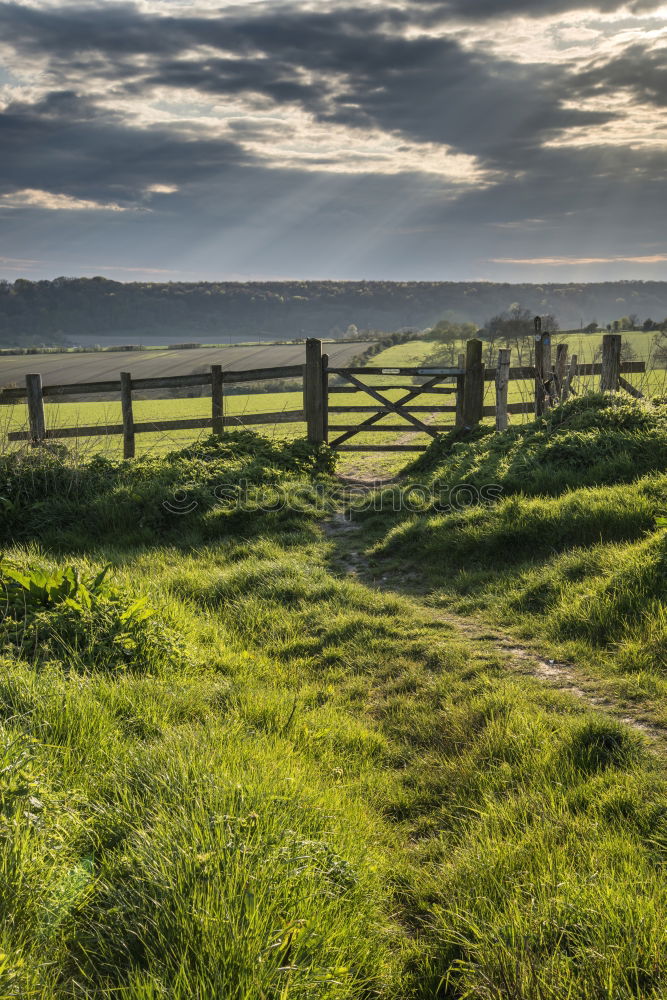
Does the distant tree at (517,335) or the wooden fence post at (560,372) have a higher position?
the distant tree at (517,335)

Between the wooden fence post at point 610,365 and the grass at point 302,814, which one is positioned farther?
the wooden fence post at point 610,365

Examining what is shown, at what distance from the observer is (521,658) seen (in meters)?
5.45

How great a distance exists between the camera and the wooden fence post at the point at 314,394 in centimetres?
1422

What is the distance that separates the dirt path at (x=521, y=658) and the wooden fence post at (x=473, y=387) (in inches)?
264

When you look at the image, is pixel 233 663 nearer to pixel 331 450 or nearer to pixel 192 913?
pixel 192 913

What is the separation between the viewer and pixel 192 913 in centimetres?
217

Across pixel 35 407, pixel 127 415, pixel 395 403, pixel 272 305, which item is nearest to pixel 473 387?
pixel 395 403

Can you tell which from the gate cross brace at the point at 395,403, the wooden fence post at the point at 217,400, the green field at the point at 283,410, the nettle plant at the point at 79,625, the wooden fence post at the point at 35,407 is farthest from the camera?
the green field at the point at 283,410

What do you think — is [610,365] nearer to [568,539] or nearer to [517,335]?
[517,335]

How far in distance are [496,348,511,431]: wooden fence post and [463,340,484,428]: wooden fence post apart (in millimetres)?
817

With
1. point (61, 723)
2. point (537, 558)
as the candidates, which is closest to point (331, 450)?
point (537, 558)

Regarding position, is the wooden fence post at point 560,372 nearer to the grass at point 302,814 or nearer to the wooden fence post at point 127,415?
the wooden fence post at point 127,415

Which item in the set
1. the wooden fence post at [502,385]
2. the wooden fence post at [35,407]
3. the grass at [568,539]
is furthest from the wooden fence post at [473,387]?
the wooden fence post at [35,407]

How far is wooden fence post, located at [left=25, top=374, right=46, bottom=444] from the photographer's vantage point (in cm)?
1220
